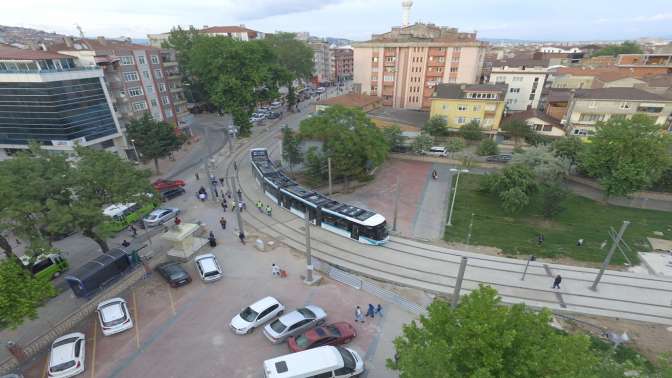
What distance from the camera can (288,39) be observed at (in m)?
77.9

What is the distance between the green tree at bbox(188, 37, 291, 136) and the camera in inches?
1870

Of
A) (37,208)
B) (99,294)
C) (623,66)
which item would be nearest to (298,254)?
(99,294)

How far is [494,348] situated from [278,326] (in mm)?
11201

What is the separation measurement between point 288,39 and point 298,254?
6930 cm

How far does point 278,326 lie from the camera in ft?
55.3

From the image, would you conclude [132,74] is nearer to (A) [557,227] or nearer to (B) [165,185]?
(B) [165,185]

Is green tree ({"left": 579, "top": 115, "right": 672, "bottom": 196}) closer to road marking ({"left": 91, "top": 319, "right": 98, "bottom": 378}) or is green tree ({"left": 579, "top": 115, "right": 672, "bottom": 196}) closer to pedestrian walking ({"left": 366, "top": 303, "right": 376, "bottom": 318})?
pedestrian walking ({"left": 366, "top": 303, "right": 376, "bottom": 318})

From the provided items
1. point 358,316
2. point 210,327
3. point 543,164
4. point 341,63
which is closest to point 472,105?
point 543,164

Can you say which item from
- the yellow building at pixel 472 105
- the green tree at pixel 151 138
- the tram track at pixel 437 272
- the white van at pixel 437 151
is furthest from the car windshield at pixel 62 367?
the yellow building at pixel 472 105

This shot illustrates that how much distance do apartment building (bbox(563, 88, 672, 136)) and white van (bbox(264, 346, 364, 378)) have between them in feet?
159

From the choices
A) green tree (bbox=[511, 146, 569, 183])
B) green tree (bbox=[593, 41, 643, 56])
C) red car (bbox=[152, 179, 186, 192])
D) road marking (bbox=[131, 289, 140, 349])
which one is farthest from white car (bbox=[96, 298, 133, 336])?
green tree (bbox=[593, 41, 643, 56])

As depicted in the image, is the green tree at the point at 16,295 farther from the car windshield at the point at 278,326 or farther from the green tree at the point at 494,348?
the green tree at the point at 494,348

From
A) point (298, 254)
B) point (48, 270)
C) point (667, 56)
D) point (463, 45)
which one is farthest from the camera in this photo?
point (667, 56)

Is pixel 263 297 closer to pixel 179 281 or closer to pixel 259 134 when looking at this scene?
pixel 179 281
